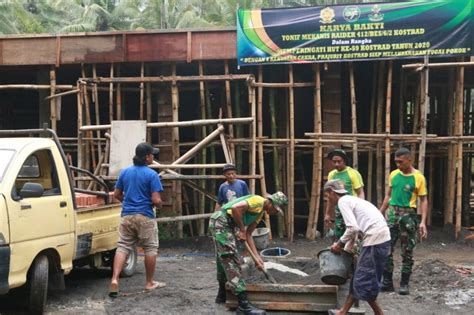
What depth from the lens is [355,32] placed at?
32.8 ft

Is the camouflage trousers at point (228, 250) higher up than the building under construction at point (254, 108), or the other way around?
the building under construction at point (254, 108)

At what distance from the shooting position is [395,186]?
6.62 m

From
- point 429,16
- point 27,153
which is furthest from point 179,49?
point 27,153

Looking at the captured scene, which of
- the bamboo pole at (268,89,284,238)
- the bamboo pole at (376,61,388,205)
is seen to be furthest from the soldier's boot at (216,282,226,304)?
the bamboo pole at (376,61,388,205)

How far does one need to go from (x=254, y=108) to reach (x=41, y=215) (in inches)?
209

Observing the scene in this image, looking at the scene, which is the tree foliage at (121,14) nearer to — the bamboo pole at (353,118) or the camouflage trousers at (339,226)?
the bamboo pole at (353,118)

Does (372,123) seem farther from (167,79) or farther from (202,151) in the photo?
(167,79)

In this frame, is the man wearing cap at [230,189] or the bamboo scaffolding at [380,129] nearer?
the man wearing cap at [230,189]

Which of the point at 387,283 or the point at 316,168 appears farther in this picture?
the point at 316,168

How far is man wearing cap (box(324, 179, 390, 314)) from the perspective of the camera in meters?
5.05

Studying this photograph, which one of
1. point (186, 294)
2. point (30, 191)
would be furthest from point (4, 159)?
point (186, 294)

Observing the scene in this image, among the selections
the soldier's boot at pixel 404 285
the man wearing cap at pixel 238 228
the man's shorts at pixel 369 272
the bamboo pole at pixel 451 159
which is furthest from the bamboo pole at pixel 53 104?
the bamboo pole at pixel 451 159

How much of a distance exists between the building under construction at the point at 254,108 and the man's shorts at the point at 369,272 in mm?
4675

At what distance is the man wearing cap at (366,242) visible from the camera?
5.05m
